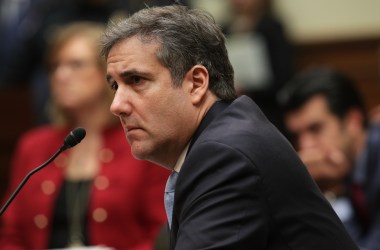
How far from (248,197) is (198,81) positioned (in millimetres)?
324

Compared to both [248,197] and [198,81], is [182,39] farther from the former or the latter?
[248,197]

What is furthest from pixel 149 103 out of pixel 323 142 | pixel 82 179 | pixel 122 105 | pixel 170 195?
pixel 323 142

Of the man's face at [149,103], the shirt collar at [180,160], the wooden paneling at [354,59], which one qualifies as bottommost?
the wooden paneling at [354,59]

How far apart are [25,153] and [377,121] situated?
52.3 inches

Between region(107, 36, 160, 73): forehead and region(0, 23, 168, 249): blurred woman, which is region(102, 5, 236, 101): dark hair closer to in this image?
region(107, 36, 160, 73): forehead

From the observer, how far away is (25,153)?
3.16 meters

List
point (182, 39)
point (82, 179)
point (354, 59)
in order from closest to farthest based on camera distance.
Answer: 1. point (182, 39)
2. point (82, 179)
3. point (354, 59)

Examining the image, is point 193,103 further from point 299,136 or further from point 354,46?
point 354,46

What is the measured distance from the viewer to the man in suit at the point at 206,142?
146cm

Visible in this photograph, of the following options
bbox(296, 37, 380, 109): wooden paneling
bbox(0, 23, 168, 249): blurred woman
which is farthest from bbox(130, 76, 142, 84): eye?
bbox(296, 37, 380, 109): wooden paneling

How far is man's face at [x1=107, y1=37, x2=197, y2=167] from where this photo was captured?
1668 millimetres

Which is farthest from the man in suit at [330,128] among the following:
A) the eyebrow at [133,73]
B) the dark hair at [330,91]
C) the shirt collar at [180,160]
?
the eyebrow at [133,73]

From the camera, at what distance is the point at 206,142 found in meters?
1.53

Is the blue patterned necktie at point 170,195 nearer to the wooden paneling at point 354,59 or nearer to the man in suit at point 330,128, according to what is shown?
the man in suit at point 330,128
